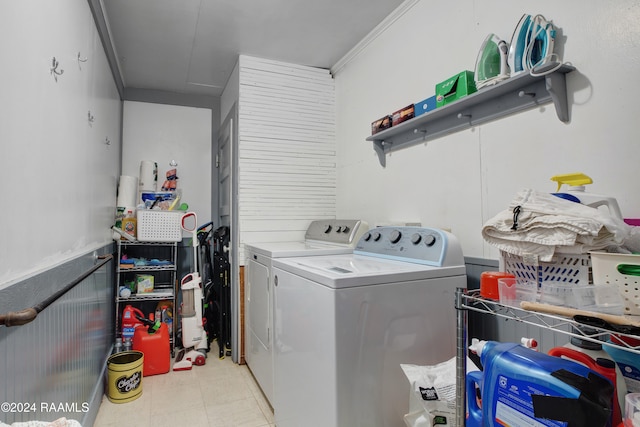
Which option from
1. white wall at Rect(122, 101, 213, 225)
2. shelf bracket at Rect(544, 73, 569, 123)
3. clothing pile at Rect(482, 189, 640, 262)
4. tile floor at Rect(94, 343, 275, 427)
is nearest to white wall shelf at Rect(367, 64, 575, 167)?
shelf bracket at Rect(544, 73, 569, 123)

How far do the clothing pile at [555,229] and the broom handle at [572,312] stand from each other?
20cm

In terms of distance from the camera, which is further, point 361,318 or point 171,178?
point 171,178

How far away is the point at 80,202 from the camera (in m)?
1.92

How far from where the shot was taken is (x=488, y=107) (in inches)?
68.3

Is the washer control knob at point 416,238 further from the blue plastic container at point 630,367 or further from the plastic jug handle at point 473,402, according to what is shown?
the blue plastic container at point 630,367

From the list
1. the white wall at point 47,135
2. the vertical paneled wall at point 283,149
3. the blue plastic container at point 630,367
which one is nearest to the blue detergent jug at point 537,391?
the blue plastic container at point 630,367

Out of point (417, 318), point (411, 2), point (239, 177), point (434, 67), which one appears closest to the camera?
point (417, 318)

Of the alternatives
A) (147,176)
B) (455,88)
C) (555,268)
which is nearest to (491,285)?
(555,268)

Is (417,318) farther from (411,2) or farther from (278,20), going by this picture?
(278,20)

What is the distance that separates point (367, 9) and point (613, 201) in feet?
6.65

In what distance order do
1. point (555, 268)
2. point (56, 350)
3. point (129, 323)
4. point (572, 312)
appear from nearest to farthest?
point (572, 312), point (555, 268), point (56, 350), point (129, 323)

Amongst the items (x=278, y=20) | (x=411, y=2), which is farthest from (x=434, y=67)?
(x=278, y=20)

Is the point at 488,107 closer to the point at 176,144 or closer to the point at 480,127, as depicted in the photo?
the point at 480,127

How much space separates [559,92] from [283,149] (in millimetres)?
2220
